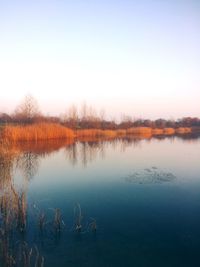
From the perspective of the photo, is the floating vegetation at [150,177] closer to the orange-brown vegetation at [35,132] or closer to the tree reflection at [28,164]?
the tree reflection at [28,164]

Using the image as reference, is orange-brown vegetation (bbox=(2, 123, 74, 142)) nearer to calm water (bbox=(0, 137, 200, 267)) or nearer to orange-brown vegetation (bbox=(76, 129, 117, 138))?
orange-brown vegetation (bbox=(76, 129, 117, 138))

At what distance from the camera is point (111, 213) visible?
464 cm

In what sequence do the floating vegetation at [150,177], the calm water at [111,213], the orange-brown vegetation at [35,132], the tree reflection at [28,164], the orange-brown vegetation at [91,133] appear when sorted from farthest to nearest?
1. the orange-brown vegetation at [91,133]
2. the orange-brown vegetation at [35,132]
3. the tree reflection at [28,164]
4. the floating vegetation at [150,177]
5. the calm water at [111,213]

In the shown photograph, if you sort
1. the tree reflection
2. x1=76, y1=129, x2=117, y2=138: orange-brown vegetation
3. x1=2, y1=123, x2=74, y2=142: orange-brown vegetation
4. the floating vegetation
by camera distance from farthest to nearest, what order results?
x1=76, y1=129, x2=117, y2=138: orange-brown vegetation < x1=2, y1=123, x2=74, y2=142: orange-brown vegetation < the tree reflection < the floating vegetation

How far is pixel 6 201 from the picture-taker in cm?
422

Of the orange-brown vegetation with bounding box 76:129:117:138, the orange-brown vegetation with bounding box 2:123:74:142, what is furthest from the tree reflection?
the orange-brown vegetation with bounding box 76:129:117:138

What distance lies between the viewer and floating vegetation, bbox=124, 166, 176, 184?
6.90 m

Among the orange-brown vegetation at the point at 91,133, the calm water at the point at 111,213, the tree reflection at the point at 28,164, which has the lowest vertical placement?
the calm water at the point at 111,213

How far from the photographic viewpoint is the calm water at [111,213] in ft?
10.8

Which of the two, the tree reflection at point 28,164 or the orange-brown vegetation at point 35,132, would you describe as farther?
the orange-brown vegetation at point 35,132

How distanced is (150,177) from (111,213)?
2.94 metres

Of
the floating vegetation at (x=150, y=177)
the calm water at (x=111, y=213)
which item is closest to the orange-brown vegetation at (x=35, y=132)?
the calm water at (x=111, y=213)

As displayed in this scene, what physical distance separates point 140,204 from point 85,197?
3.77 ft

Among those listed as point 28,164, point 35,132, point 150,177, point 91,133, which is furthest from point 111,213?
point 91,133
